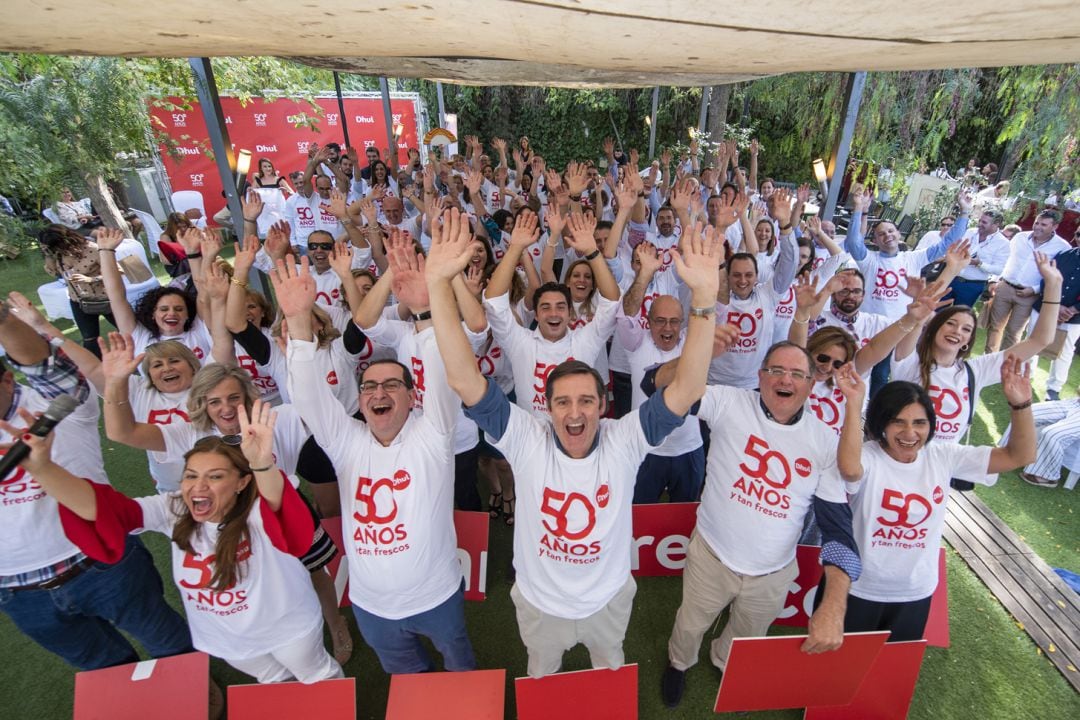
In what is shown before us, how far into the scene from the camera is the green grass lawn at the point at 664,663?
305cm

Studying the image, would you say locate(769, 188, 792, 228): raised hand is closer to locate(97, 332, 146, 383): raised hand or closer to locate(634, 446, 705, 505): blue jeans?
locate(634, 446, 705, 505): blue jeans

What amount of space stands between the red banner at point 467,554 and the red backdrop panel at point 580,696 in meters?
1.12

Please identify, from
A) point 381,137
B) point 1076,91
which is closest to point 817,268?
point 1076,91

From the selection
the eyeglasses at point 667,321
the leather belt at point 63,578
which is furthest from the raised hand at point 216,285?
the eyeglasses at point 667,321

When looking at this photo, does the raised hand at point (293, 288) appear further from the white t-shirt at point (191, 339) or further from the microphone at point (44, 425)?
the white t-shirt at point (191, 339)

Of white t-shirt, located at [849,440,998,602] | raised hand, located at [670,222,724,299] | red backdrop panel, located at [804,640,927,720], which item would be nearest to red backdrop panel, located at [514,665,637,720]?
red backdrop panel, located at [804,640,927,720]

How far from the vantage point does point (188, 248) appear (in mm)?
3689

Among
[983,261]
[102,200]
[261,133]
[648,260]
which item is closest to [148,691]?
[648,260]

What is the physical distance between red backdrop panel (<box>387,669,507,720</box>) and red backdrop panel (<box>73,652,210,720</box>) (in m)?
0.87

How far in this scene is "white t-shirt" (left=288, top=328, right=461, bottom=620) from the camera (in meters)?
2.45

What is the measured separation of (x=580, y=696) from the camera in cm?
241

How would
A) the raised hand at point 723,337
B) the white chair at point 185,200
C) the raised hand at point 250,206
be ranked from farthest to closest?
the white chair at point 185,200 → the raised hand at point 250,206 → the raised hand at point 723,337

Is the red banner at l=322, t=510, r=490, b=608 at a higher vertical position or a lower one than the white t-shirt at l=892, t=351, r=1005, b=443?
lower

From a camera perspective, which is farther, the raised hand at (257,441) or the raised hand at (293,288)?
the raised hand at (293,288)
